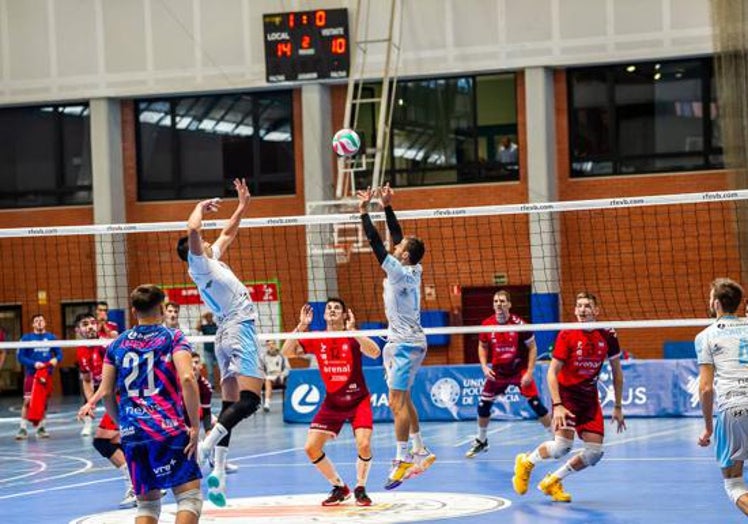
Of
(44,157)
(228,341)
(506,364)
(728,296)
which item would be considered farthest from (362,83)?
(728,296)

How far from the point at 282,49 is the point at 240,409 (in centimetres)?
1978

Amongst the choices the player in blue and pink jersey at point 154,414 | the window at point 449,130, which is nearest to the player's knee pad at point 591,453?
the player in blue and pink jersey at point 154,414

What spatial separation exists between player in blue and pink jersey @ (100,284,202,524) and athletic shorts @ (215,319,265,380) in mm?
2669

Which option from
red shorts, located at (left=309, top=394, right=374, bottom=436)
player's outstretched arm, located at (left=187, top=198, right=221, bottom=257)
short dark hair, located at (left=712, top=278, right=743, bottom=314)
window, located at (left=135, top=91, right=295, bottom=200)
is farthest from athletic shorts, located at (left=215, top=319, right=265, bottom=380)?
window, located at (left=135, top=91, right=295, bottom=200)

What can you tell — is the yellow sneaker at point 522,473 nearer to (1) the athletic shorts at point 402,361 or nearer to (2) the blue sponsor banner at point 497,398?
(1) the athletic shorts at point 402,361

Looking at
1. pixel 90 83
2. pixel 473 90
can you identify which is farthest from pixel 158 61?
pixel 473 90

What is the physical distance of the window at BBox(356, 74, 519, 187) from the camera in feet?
98.7

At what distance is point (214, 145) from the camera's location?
31953 mm

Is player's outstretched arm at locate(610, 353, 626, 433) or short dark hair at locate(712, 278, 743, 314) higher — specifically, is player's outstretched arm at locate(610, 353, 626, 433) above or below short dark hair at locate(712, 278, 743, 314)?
below

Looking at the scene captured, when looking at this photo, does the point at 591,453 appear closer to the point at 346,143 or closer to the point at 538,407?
the point at 346,143

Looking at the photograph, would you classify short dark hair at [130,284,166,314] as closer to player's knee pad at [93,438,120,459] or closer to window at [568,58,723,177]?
player's knee pad at [93,438,120,459]

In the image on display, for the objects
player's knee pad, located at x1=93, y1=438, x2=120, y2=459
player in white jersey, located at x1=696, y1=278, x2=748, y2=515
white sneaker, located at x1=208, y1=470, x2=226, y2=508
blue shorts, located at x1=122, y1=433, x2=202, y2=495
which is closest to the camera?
blue shorts, located at x1=122, y1=433, x2=202, y2=495

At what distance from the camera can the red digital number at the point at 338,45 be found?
29.3 meters

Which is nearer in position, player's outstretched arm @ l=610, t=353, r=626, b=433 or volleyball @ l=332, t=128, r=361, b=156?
player's outstretched arm @ l=610, t=353, r=626, b=433
